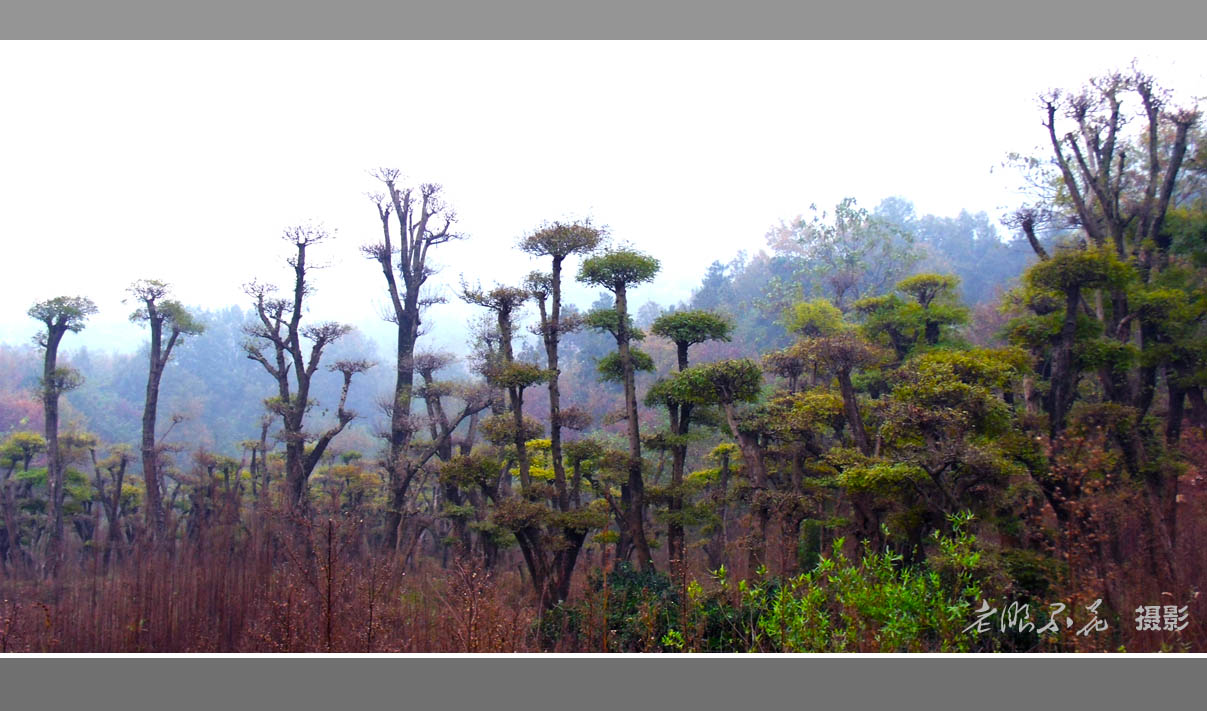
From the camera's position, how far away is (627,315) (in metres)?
7.70

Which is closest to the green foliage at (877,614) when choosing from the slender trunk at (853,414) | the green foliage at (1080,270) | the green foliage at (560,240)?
the slender trunk at (853,414)

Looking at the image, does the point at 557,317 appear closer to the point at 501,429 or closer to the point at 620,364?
the point at 620,364

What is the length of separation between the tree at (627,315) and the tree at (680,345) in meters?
0.37

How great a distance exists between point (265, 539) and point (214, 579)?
470mm

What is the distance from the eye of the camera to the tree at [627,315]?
7.46 meters

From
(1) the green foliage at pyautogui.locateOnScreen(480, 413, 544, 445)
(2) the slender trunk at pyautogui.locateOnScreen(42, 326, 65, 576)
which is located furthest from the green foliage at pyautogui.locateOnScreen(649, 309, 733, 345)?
(2) the slender trunk at pyautogui.locateOnScreen(42, 326, 65, 576)

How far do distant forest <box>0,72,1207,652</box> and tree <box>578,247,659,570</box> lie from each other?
0.12 ft

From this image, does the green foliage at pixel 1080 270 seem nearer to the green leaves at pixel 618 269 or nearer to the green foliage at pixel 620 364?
the green leaves at pixel 618 269

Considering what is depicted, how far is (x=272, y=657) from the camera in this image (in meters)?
3.15

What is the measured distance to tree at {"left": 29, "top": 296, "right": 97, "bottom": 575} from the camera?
1027 cm

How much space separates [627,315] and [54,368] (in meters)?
9.72

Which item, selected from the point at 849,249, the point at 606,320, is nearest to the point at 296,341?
the point at 606,320

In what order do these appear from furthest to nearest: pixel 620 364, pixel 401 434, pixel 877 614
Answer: pixel 401 434
pixel 620 364
pixel 877 614

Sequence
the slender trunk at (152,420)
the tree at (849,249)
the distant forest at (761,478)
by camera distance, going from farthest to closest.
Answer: the tree at (849,249)
the slender trunk at (152,420)
the distant forest at (761,478)
